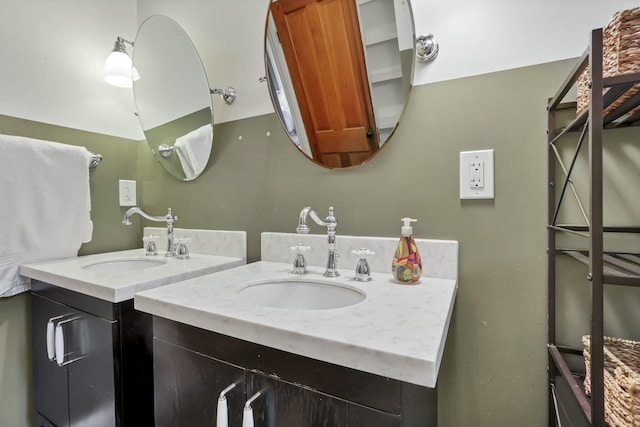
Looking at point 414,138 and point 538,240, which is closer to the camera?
point 538,240

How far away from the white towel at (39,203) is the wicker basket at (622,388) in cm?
166

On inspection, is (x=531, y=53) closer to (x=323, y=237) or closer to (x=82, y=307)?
(x=323, y=237)

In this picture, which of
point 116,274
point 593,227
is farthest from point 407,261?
point 116,274

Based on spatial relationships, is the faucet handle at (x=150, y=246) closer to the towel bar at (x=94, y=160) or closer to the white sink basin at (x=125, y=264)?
the white sink basin at (x=125, y=264)

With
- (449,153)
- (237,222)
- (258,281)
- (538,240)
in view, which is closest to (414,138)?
(449,153)

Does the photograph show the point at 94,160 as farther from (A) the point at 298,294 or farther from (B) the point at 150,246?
(A) the point at 298,294

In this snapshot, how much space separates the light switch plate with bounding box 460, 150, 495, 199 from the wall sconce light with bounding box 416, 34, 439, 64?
0.29 m

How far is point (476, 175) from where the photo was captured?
2.67ft

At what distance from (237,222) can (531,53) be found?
109 cm

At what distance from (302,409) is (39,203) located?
1.23m

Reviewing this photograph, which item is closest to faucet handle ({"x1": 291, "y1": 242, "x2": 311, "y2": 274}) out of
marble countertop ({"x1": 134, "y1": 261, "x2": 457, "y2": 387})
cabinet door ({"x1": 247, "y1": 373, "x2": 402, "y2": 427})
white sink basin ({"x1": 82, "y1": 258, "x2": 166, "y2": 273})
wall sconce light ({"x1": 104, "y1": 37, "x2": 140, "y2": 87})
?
marble countertop ({"x1": 134, "y1": 261, "x2": 457, "y2": 387})

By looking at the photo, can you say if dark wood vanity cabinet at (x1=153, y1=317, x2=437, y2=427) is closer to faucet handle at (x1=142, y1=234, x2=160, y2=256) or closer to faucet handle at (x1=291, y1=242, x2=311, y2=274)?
faucet handle at (x1=291, y1=242, x2=311, y2=274)

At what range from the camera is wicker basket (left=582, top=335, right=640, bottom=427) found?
0.47 metres

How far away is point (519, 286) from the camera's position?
779mm
